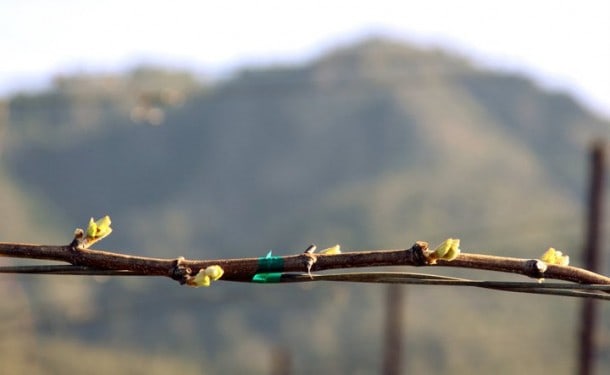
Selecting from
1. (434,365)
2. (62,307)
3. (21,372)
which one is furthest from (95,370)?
(434,365)

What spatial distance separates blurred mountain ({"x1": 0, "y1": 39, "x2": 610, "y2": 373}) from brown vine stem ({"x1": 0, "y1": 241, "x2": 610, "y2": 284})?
83.2m

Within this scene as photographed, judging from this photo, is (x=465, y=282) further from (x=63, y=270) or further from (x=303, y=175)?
(x=303, y=175)

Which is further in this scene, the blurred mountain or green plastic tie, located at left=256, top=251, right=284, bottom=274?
the blurred mountain

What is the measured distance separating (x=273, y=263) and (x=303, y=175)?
121 metres

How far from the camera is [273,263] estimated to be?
296 centimetres

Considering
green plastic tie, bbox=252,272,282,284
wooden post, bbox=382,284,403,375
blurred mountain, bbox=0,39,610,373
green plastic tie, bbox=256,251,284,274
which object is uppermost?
blurred mountain, bbox=0,39,610,373

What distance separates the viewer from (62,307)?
287 ft

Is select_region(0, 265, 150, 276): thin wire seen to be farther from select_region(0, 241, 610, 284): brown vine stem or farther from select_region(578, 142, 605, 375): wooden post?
select_region(578, 142, 605, 375): wooden post

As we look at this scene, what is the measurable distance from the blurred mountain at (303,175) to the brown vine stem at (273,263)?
83.2 metres

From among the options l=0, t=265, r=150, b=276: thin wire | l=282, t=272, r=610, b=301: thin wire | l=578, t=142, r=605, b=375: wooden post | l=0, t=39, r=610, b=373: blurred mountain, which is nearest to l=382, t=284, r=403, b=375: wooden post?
l=578, t=142, r=605, b=375: wooden post

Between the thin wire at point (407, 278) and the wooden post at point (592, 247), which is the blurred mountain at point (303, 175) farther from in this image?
the thin wire at point (407, 278)

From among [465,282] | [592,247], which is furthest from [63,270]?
[592,247]

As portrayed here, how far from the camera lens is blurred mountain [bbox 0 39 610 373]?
9656 centimetres

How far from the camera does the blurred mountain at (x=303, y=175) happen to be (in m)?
96.6
